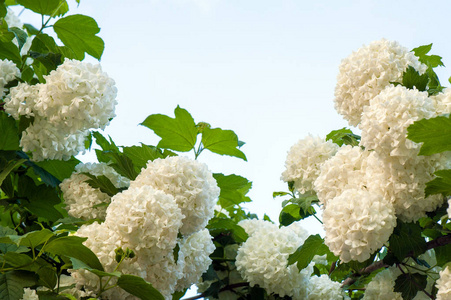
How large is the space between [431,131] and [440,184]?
149mm

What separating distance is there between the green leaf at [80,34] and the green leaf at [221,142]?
58 cm

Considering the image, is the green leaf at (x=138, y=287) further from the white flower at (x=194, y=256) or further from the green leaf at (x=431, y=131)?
the green leaf at (x=431, y=131)

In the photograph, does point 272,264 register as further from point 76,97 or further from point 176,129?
point 76,97

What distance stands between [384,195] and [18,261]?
3.27 ft

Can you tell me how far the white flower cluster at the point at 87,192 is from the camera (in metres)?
1.81

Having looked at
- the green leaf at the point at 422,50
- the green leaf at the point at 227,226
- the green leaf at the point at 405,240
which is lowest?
the green leaf at the point at 405,240

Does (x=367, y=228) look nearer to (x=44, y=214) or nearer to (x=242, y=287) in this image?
(x=242, y=287)

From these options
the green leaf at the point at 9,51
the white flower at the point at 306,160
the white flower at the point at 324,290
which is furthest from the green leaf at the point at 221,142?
the green leaf at the point at 9,51

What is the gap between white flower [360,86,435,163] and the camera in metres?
1.41

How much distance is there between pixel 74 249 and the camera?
139cm

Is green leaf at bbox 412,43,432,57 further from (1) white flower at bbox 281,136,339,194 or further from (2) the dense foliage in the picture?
(1) white flower at bbox 281,136,339,194

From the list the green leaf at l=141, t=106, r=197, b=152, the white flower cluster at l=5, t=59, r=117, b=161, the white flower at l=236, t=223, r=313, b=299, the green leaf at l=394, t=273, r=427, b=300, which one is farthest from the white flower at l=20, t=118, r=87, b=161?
the green leaf at l=394, t=273, r=427, b=300

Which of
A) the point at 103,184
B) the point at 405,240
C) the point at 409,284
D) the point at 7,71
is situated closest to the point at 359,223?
the point at 405,240

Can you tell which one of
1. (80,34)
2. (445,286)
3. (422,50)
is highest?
(80,34)
